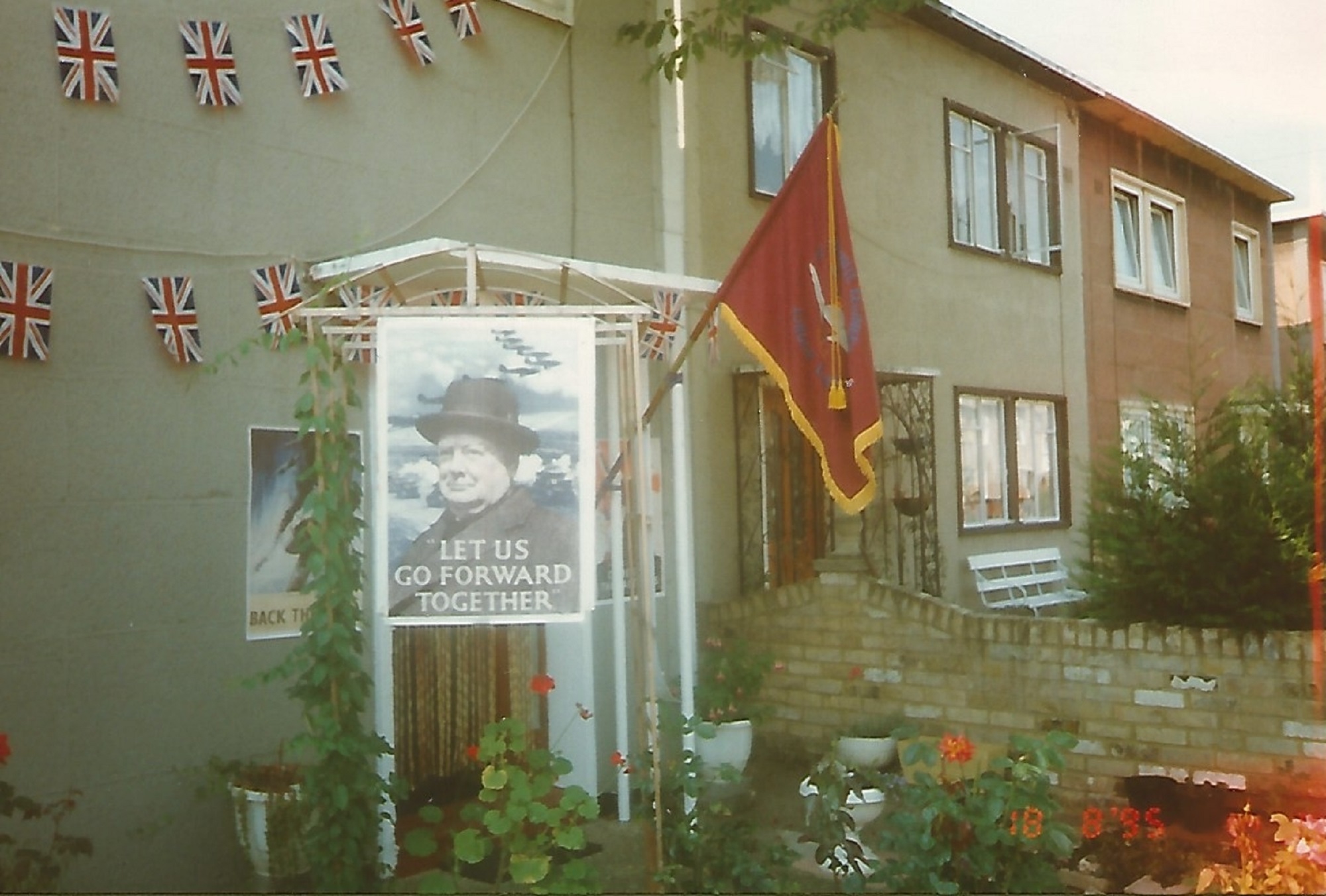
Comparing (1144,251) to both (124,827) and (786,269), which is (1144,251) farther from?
(124,827)

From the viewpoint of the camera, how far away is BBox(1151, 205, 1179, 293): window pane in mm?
14930

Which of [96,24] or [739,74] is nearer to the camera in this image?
[96,24]

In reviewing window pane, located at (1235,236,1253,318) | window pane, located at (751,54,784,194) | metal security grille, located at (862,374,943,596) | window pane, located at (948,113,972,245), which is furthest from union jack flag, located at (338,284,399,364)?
window pane, located at (1235,236,1253,318)

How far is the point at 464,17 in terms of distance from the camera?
6836mm

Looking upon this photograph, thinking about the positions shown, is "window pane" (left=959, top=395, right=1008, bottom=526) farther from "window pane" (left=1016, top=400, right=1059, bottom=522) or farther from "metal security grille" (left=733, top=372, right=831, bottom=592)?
"metal security grille" (left=733, top=372, right=831, bottom=592)

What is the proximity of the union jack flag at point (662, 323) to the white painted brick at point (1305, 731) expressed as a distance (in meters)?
3.58

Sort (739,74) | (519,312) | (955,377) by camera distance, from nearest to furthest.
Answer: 1. (519,312)
2. (739,74)
3. (955,377)

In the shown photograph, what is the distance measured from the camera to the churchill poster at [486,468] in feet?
14.4

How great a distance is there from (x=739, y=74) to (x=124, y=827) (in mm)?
6569

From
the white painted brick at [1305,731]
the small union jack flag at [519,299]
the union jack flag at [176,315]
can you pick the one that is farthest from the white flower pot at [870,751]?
the union jack flag at [176,315]

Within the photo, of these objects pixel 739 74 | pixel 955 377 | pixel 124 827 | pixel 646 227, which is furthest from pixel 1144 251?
pixel 124 827

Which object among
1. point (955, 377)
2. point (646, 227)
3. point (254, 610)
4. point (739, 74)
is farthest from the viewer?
point (955, 377)

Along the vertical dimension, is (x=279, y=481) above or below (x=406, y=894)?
above

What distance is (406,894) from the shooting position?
489 centimetres
